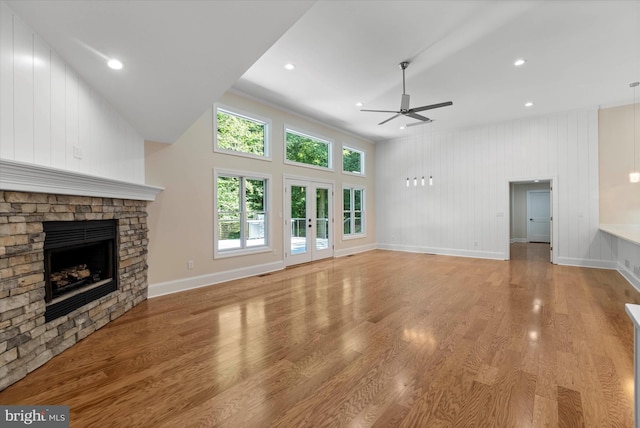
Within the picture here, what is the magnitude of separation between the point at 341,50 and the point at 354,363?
3.72m

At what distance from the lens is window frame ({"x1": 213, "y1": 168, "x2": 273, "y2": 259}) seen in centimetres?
491

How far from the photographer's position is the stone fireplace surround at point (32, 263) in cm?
201

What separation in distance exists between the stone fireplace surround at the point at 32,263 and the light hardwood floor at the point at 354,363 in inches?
5.7

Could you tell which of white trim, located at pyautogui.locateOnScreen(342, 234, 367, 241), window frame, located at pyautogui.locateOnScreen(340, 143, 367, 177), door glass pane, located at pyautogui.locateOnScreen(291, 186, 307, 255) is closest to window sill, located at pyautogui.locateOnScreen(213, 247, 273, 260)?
door glass pane, located at pyautogui.locateOnScreen(291, 186, 307, 255)

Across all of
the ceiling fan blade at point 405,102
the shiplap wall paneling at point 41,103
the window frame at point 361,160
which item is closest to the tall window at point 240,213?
the shiplap wall paneling at point 41,103

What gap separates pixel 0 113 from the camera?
1940mm

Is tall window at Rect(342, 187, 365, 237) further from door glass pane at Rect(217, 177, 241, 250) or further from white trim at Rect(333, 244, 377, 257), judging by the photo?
door glass pane at Rect(217, 177, 241, 250)

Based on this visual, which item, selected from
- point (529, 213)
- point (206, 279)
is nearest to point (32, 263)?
point (206, 279)

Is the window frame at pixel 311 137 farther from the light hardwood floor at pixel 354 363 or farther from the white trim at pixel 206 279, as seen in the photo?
the light hardwood floor at pixel 354 363

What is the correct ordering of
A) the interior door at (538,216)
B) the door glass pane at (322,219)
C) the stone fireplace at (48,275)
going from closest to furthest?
the stone fireplace at (48,275) → the door glass pane at (322,219) → the interior door at (538,216)

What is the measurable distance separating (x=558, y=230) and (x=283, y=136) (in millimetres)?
6523

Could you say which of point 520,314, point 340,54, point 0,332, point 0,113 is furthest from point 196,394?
point 340,54

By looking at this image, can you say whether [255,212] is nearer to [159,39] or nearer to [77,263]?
[77,263]

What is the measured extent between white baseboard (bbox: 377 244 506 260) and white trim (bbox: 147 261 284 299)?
419cm
